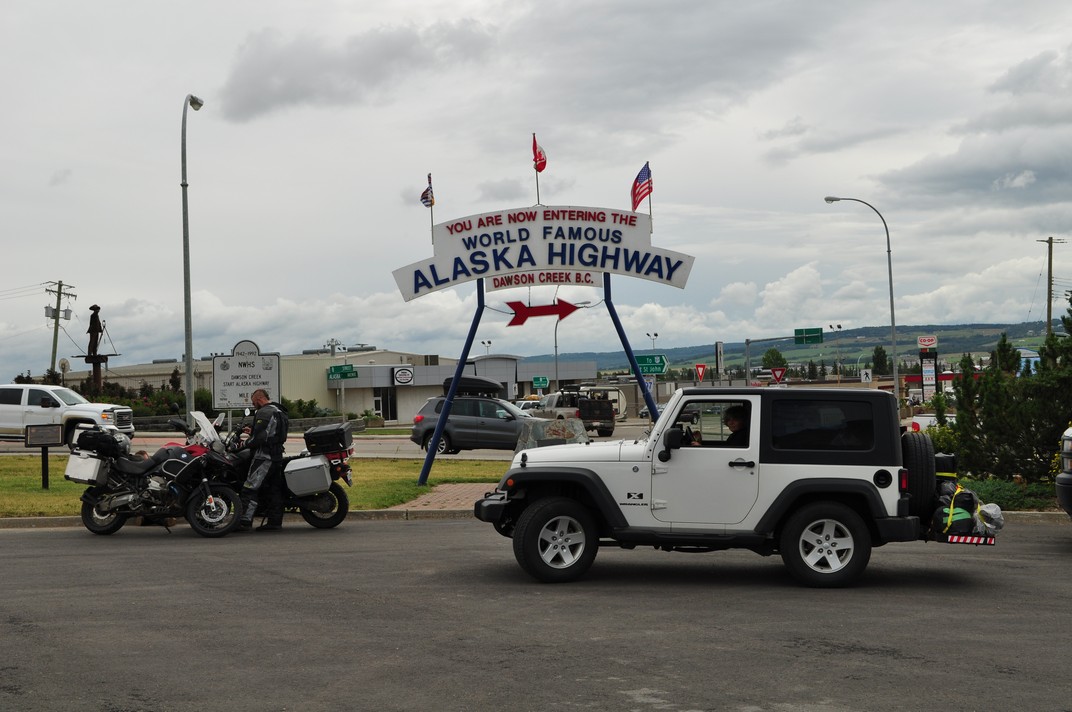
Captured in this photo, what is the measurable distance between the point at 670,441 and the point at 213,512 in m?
6.18

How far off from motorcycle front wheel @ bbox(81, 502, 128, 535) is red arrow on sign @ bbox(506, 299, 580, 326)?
8.04 m

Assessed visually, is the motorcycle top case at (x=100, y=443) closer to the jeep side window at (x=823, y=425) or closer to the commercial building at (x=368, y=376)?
the jeep side window at (x=823, y=425)

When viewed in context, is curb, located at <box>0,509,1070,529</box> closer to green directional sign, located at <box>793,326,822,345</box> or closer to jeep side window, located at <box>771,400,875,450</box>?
jeep side window, located at <box>771,400,875,450</box>

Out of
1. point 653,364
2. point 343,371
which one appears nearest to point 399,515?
point 653,364

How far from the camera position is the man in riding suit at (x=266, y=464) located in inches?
522

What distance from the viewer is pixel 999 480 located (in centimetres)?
1551

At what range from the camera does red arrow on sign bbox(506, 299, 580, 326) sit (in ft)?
64.3

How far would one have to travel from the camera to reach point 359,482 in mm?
19141

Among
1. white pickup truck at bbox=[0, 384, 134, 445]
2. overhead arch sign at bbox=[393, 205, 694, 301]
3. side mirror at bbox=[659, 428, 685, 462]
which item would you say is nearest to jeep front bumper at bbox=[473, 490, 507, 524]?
side mirror at bbox=[659, 428, 685, 462]

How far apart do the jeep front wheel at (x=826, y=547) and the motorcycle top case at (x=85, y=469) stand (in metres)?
8.14

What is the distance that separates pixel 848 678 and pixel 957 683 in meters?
0.60

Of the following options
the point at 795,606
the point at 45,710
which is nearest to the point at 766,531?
the point at 795,606

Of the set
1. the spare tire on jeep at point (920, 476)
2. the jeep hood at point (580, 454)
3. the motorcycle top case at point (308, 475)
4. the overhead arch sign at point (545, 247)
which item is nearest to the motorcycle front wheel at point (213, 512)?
the motorcycle top case at point (308, 475)

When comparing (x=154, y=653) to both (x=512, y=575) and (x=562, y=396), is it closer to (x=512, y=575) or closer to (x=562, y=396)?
(x=512, y=575)
